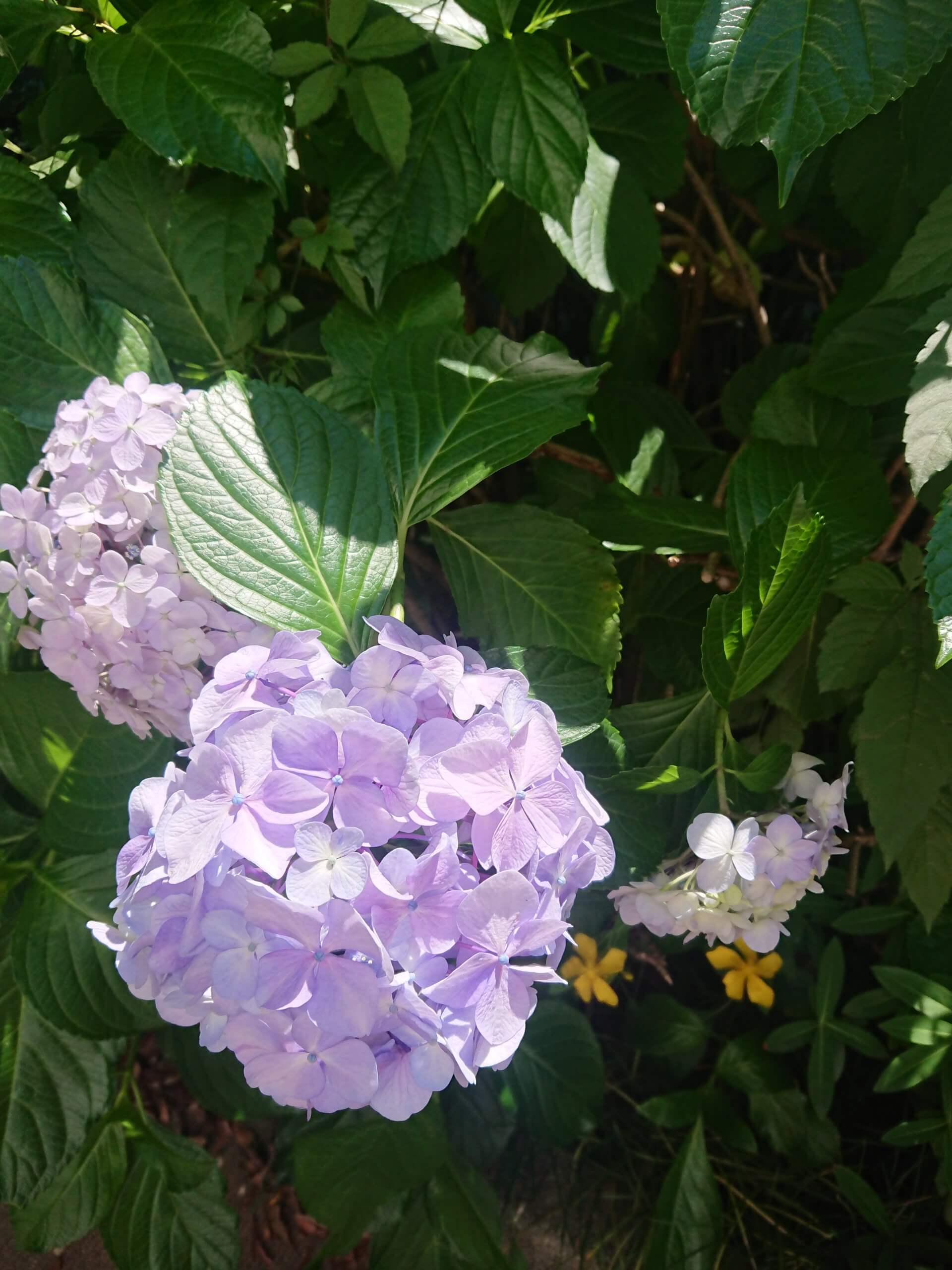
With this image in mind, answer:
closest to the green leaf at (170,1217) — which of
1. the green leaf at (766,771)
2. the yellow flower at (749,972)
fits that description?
the yellow flower at (749,972)

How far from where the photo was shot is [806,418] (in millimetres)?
1026

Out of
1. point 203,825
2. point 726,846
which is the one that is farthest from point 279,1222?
point 203,825

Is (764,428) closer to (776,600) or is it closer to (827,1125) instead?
(776,600)

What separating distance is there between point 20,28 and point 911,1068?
56.4 inches

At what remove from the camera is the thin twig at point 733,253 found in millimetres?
1219

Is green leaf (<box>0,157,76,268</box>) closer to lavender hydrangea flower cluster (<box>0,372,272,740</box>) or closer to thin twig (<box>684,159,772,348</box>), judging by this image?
lavender hydrangea flower cluster (<box>0,372,272,740</box>)

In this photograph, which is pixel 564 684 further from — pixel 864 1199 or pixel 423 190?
pixel 864 1199

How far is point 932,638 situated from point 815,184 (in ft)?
1.92

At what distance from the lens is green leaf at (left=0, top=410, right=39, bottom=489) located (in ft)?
3.04

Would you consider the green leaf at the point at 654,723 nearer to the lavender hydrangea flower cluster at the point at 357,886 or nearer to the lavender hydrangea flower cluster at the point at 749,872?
the lavender hydrangea flower cluster at the point at 749,872

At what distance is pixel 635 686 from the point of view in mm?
1398

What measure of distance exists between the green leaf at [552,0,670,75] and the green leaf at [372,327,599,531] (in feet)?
0.93

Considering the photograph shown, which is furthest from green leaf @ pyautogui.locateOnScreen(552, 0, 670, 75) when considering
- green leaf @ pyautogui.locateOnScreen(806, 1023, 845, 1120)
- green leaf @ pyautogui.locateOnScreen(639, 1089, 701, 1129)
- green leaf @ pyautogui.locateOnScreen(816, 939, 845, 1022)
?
green leaf @ pyautogui.locateOnScreen(639, 1089, 701, 1129)

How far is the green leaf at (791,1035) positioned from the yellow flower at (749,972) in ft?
0.16
